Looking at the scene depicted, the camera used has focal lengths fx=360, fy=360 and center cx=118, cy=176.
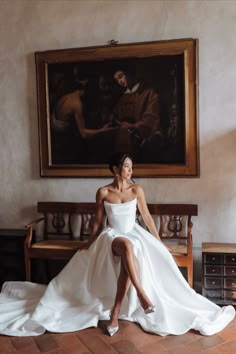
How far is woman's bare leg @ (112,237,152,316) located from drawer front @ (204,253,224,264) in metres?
0.78

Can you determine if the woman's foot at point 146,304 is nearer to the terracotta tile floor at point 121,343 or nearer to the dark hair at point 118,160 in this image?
the terracotta tile floor at point 121,343

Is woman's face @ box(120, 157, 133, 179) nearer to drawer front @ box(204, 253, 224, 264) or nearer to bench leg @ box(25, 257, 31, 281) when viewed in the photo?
Answer: drawer front @ box(204, 253, 224, 264)

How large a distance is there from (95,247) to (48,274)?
4.11 feet

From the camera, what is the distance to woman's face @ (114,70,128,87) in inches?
154

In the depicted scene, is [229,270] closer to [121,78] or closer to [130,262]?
[130,262]

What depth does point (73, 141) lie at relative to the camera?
412 centimetres

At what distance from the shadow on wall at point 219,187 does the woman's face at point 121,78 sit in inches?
43.3

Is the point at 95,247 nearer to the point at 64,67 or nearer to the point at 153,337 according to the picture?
the point at 153,337

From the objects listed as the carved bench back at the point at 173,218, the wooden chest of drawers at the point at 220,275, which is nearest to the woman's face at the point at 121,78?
the carved bench back at the point at 173,218

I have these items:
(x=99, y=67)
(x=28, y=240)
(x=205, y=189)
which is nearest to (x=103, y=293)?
(x=28, y=240)

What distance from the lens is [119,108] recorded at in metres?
3.96

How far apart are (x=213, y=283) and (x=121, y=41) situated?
8.83 feet

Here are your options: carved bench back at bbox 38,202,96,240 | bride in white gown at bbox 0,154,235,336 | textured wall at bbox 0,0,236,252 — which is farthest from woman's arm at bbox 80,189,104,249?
textured wall at bbox 0,0,236,252

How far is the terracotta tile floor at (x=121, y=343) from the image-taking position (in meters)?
2.72
